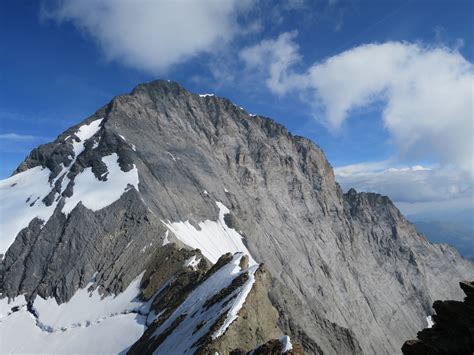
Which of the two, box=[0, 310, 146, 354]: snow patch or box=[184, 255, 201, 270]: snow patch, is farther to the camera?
box=[184, 255, 201, 270]: snow patch

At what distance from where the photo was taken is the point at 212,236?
88875 mm

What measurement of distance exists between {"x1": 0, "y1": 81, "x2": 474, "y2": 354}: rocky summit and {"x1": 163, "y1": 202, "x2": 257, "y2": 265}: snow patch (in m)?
0.52

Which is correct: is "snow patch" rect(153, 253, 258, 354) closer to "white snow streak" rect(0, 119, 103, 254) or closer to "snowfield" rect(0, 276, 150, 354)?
"snowfield" rect(0, 276, 150, 354)

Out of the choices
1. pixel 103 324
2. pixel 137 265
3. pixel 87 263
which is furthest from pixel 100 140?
pixel 103 324

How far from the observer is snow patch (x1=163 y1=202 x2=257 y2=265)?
254 feet

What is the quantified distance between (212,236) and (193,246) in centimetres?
1487

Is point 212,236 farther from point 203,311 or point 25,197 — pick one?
point 203,311

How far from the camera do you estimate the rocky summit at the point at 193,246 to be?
39.6 meters

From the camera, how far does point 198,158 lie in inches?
4417

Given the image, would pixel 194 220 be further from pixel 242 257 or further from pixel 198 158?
pixel 242 257

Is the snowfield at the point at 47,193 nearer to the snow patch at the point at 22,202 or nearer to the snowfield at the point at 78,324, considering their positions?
the snow patch at the point at 22,202

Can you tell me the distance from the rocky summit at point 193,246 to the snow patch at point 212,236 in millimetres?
515

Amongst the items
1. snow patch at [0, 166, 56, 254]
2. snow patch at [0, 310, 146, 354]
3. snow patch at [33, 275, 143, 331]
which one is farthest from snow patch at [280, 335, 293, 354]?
snow patch at [0, 166, 56, 254]

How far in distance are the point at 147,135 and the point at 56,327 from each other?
55.0 metres
